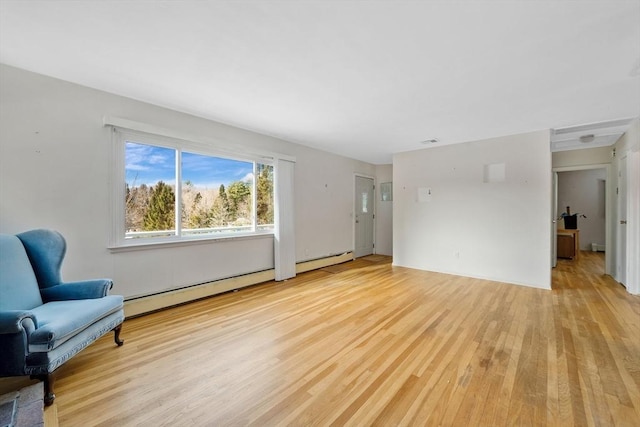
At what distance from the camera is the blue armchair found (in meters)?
1.69

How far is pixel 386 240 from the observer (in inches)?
284

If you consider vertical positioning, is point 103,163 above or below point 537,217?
above

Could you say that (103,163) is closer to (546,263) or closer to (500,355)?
(500,355)

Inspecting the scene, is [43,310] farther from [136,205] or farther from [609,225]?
[609,225]

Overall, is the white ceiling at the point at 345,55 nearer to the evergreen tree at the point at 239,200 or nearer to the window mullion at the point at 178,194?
the window mullion at the point at 178,194

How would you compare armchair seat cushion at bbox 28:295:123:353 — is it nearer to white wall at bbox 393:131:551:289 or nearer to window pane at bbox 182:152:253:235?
window pane at bbox 182:152:253:235

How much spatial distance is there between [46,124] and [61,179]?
547 millimetres

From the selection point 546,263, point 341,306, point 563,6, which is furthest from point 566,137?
point 341,306

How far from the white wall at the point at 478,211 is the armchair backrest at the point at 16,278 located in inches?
218

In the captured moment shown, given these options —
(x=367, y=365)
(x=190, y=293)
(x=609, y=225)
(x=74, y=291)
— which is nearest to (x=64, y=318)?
(x=74, y=291)

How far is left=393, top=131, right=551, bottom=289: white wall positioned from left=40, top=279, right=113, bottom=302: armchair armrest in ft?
16.7

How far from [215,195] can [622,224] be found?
21.8 feet

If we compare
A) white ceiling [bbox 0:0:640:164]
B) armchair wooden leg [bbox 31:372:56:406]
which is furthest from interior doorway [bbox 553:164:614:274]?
armchair wooden leg [bbox 31:372:56:406]

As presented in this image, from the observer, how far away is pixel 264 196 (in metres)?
4.71
